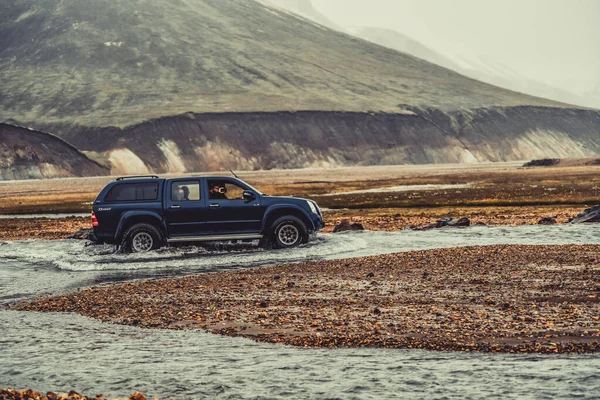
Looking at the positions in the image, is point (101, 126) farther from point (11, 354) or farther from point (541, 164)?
point (11, 354)

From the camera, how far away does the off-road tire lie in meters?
23.4

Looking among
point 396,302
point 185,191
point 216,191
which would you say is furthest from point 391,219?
point 396,302

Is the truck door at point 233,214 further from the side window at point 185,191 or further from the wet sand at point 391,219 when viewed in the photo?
the wet sand at point 391,219

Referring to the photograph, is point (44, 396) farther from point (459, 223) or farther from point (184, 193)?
point (459, 223)

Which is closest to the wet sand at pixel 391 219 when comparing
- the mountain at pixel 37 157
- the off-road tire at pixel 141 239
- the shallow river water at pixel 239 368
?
the off-road tire at pixel 141 239

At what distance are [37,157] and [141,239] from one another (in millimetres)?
117293

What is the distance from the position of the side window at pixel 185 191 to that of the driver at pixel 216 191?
1.33 feet

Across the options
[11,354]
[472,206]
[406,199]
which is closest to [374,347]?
[11,354]

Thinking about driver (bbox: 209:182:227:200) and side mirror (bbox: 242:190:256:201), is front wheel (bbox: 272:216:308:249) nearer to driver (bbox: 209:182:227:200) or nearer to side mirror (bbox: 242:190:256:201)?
side mirror (bbox: 242:190:256:201)

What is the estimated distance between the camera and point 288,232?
79.7 feet

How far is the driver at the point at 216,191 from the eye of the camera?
23.8 m

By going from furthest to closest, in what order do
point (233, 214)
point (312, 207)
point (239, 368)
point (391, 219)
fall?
point (391, 219) → point (312, 207) → point (233, 214) → point (239, 368)

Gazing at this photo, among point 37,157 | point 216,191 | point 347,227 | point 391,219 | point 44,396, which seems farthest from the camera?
point 37,157

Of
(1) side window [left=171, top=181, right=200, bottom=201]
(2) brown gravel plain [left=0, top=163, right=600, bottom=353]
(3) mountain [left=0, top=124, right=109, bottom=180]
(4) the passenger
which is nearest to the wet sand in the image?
(1) side window [left=171, top=181, right=200, bottom=201]
